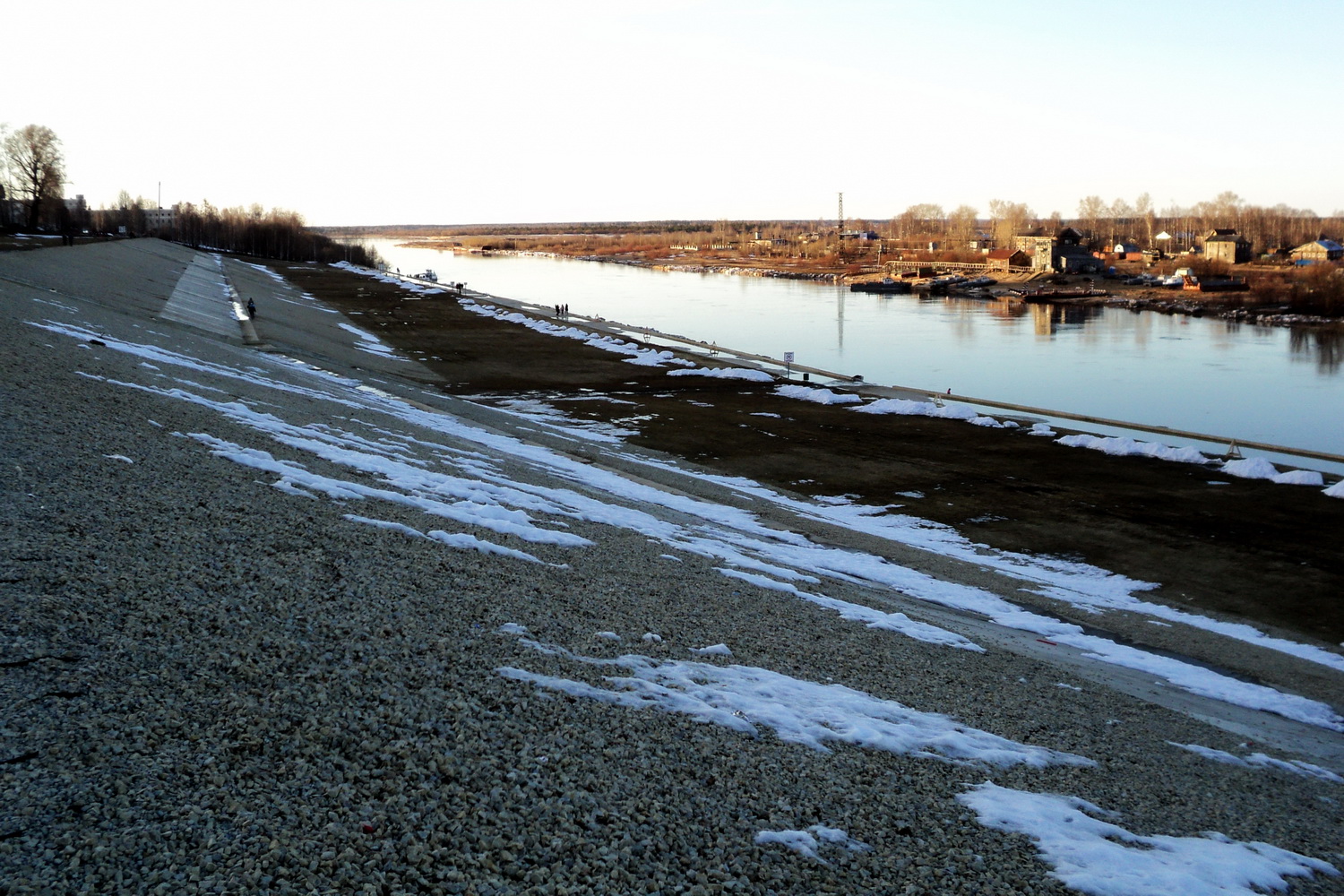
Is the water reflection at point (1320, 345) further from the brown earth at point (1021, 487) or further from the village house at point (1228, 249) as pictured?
the village house at point (1228, 249)

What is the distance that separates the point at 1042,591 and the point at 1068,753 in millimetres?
6758

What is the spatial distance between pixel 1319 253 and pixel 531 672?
130 meters

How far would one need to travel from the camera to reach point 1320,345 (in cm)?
5525

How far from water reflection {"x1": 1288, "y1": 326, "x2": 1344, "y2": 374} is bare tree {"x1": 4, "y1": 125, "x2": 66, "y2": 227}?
10554cm

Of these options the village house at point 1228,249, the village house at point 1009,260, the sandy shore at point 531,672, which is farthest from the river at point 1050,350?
the village house at point 1228,249

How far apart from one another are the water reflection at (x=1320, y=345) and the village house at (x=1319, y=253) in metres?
53.9

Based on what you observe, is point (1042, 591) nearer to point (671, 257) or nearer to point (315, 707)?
point (315, 707)

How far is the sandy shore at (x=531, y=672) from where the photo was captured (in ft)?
17.2

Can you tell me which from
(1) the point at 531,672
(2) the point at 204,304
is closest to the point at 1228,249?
(2) the point at 204,304

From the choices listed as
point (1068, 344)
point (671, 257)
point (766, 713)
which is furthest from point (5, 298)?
point (671, 257)

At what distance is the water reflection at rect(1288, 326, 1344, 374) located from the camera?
160ft

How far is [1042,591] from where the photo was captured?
1457 centimetres

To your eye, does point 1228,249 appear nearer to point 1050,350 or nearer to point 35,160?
point 1050,350

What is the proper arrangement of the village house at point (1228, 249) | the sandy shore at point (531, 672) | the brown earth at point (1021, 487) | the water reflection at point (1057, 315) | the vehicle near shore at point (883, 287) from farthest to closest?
the village house at point (1228, 249) → the vehicle near shore at point (883, 287) → the water reflection at point (1057, 315) → the brown earth at point (1021, 487) → the sandy shore at point (531, 672)
